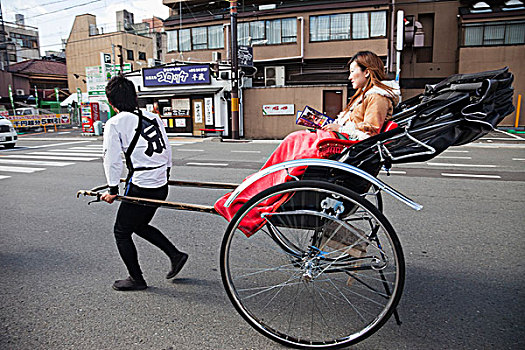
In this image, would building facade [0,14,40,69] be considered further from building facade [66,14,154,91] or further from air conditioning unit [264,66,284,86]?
air conditioning unit [264,66,284,86]

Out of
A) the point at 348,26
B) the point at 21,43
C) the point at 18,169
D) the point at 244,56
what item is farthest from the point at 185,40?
the point at 21,43

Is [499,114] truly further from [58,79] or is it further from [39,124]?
[58,79]

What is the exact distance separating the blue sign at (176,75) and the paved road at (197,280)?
50.0 feet

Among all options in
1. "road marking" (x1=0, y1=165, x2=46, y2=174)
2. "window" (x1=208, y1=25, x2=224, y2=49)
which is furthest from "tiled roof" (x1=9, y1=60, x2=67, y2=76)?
"road marking" (x1=0, y1=165, x2=46, y2=174)

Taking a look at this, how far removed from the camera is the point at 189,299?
306cm

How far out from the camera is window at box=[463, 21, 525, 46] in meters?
22.3

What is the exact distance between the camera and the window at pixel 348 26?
2205cm

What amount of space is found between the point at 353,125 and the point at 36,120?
2997 cm

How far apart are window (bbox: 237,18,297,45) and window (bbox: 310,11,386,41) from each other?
4.42 feet

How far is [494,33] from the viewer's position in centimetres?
2278

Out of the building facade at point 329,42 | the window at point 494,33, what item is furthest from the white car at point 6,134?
the window at point 494,33

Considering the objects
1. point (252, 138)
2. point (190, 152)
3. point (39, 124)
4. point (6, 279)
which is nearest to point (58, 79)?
point (39, 124)

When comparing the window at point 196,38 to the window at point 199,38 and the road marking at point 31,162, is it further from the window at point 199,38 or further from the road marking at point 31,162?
the road marking at point 31,162

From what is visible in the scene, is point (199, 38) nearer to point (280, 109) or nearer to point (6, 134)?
point (280, 109)
